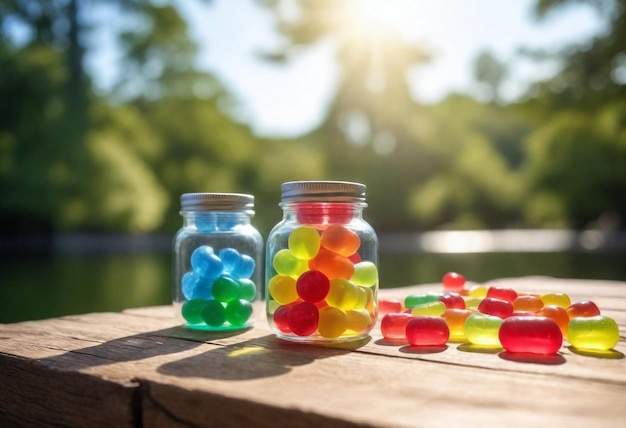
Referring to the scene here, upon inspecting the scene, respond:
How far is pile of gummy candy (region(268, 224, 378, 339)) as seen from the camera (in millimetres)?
1365

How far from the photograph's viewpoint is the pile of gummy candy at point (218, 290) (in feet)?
5.22

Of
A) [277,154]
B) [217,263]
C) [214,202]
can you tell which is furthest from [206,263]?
[277,154]

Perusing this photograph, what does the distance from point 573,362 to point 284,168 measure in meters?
21.0

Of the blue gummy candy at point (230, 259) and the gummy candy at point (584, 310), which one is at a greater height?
the blue gummy candy at point (230, 259)

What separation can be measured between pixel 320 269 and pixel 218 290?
31 cm

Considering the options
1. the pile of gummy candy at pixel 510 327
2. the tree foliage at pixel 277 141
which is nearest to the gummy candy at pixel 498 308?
the pile of gummy candy at pixel 510 327

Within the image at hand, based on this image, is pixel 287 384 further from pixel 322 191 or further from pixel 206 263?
pixel 206 263

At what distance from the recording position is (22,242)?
15.0 meters

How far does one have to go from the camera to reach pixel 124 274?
8875 millimetres

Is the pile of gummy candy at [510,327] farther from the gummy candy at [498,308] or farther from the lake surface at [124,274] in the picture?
the lake surface at [124,274]

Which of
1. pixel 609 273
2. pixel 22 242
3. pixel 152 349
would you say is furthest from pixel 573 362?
pixel 22 242

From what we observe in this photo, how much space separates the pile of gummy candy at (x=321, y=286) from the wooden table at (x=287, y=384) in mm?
51

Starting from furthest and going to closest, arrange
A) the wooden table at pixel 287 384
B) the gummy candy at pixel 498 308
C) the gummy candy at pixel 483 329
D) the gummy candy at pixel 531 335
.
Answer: the gummy candy at pixel 498 308 < the gummy candy at pixel 483 329 < the gummy candy at pixel 531 335 < the wooden table at pixel 287 384

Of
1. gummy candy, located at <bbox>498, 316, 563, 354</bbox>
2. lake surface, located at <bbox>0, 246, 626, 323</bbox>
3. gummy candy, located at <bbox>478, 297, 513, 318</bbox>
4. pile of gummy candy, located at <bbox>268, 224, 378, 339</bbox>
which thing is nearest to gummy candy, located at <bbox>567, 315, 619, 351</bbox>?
gummy candy, located at <bbox>498, 316, 563, 354</bbox>
